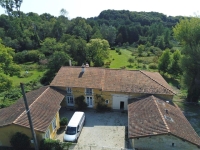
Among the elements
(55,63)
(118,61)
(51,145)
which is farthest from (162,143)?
(118,61)

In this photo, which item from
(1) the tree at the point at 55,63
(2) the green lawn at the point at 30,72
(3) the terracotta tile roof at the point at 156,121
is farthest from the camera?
(2) the green lawn at the point at 30,72

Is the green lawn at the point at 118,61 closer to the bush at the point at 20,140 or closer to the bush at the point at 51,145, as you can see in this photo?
the bush at the point at 51,145

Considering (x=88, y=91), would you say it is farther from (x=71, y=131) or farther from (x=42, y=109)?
(x=42, y=109)

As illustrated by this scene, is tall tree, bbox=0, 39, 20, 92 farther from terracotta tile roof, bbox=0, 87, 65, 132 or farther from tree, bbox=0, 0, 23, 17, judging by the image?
tree, bbox=0, 0, 23, 17

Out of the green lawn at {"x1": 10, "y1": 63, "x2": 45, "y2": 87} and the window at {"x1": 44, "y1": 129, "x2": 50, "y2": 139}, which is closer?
the window at {"x1": 44, "y1": 129, "x2": 50, "y2": 139}

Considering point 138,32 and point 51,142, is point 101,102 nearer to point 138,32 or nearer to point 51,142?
point 51,142

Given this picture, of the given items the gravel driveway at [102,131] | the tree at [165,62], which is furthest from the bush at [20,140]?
the tree at [165,62]

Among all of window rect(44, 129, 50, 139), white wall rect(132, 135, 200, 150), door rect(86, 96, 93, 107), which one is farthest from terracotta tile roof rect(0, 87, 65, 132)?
white wall rect(132, 135, 200, 150)
